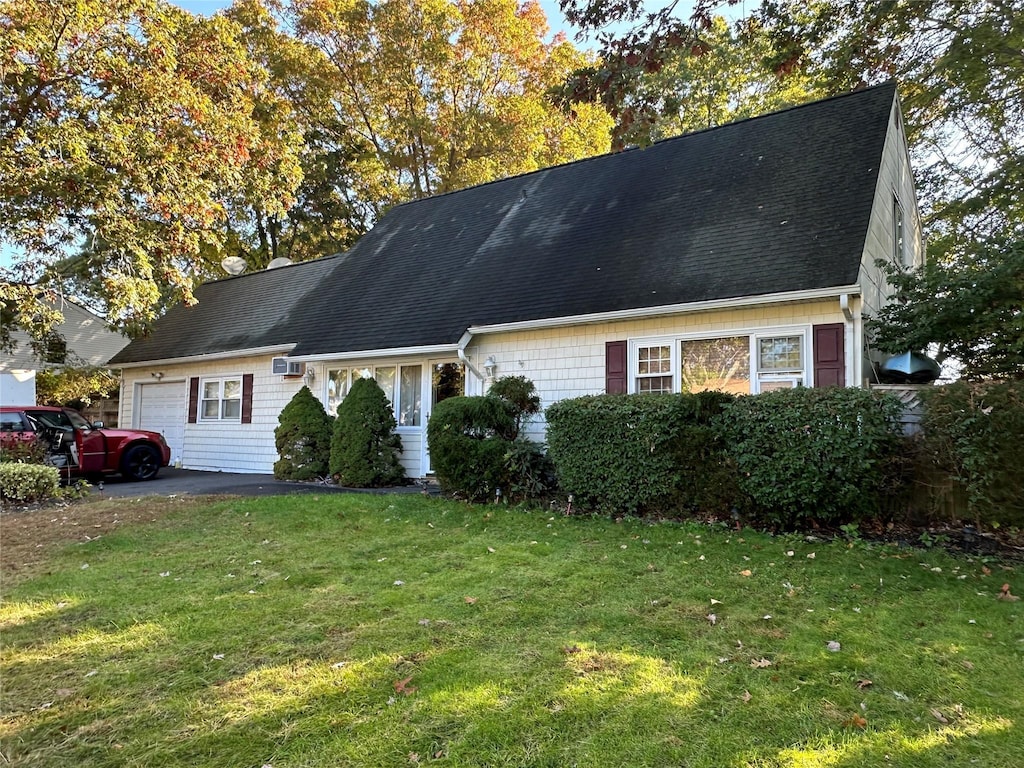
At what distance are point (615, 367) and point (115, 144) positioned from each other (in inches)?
413

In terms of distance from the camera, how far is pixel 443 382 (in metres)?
11.4

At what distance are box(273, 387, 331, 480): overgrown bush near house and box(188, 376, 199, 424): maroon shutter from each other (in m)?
4.82

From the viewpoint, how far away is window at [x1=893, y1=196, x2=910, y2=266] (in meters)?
10.4

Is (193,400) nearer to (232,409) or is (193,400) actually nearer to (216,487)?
(232,409)

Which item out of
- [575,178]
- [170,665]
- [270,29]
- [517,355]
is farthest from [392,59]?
[170,665]

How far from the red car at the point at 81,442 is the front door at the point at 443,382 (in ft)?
20.3

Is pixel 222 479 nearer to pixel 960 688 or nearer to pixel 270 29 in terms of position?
pixel 960 688

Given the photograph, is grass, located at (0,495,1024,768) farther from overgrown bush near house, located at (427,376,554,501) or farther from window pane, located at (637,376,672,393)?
window pane, located at (637,376,672,393)

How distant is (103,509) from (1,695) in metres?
6.07

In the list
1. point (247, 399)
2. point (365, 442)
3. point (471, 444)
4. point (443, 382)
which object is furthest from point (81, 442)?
point (471, 444)

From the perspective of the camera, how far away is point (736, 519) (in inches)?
267

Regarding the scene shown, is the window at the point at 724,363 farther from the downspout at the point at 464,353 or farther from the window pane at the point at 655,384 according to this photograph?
the downspout at the point at 464,353

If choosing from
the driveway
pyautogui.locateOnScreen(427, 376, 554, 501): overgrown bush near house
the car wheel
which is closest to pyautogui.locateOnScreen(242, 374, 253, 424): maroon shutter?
the driveway

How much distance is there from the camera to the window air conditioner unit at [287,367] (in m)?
12.8
